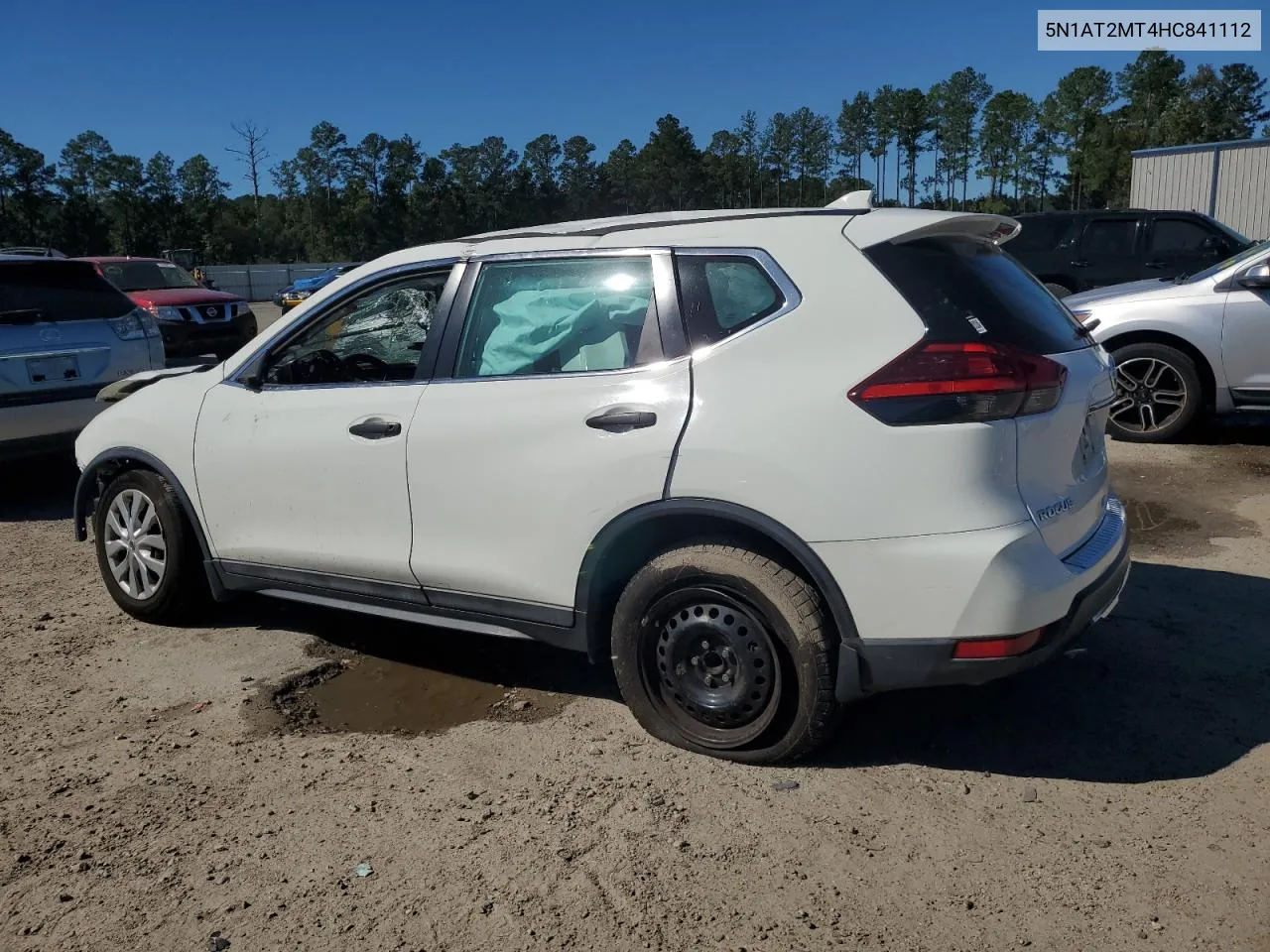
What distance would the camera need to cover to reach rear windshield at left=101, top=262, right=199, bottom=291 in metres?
16.4

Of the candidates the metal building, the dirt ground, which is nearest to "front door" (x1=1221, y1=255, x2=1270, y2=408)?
the dirt ground

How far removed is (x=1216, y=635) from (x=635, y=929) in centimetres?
299

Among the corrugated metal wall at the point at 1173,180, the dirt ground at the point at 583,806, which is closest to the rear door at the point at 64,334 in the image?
the dirt ground at the point at 583,806

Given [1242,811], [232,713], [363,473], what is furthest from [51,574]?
[1242,811]

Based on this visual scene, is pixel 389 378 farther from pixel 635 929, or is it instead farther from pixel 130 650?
pixel 635 929

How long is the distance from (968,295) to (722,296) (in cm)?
75

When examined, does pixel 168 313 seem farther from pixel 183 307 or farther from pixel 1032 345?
pixel 1032 345

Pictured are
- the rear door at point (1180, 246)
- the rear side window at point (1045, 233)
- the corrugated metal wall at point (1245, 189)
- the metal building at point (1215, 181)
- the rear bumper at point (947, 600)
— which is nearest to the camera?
the rear bumper at point (947, 600)

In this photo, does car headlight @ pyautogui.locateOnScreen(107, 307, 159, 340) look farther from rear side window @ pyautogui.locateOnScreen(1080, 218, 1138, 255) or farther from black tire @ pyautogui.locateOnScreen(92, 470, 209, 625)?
rear side window @ pyautogui.locateOnScreen(1080, 218, 1138, 255)

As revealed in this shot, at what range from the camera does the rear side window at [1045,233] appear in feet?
43.7

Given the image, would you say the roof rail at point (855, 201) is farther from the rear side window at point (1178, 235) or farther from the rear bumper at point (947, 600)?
the rear side window at point (1178, 235)

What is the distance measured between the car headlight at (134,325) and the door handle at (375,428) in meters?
4.95

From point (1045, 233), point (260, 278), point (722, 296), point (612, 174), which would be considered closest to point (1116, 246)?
point (1045, 233)

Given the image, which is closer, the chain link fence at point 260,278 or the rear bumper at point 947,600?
the rear bumper at point 947,600
